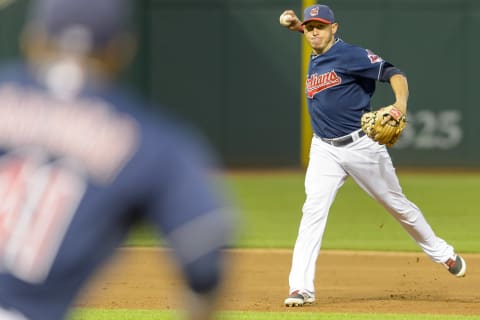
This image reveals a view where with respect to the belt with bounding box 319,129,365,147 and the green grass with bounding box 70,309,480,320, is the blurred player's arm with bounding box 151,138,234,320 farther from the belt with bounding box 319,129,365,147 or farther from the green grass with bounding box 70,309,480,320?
the belt with bounding box 319,129,365,147

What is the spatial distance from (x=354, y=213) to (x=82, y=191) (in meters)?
11.5

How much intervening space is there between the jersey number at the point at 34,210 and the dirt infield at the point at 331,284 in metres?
4.11

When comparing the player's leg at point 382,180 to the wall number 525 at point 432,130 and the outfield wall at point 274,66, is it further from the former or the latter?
the wall number 525 at point 432,130

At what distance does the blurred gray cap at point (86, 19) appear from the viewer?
1.99 meters

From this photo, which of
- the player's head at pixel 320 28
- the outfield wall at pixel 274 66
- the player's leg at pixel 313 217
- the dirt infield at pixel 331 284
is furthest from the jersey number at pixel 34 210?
the outfield wall at pixel 274 66

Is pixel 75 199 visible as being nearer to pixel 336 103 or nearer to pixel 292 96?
pixel 336 103

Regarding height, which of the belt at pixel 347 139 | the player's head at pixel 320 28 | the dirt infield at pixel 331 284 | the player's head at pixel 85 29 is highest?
the player's head at pixel 85 29

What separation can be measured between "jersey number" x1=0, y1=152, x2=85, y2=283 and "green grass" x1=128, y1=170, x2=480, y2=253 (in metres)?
7.22

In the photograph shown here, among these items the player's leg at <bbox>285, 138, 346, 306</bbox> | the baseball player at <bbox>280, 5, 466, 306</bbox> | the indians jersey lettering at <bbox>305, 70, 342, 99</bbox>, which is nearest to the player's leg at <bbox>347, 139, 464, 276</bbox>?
the baseball player at <bbox>280, 5, 466, 306</bbox>

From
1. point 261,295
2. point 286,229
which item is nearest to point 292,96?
point 286,229

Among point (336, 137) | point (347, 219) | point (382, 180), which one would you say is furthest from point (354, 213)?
point (336, 137)

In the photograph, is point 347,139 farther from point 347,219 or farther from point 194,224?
point 347,219

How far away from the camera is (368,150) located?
699 cm

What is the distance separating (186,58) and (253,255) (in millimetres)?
9830
